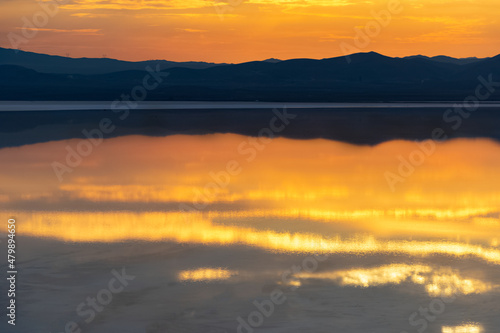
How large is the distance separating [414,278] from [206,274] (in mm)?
2572

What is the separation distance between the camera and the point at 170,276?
32.1ft

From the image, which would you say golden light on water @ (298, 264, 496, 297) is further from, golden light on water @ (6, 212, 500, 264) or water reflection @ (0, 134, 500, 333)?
golden light on water @ (6, 212, 500, 264)

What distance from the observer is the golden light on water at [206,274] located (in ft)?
31.7

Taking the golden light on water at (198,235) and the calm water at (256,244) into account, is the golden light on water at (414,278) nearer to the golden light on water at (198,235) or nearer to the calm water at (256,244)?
the calm water at (256,244)

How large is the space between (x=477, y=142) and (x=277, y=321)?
20.6 m

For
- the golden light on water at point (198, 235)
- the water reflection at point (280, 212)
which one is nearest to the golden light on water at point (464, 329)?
the water reflection at point (280, 212)

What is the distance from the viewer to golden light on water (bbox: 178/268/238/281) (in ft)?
31.7

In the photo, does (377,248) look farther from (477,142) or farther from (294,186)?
(477,142)

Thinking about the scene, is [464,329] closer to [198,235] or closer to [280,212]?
[198,235]

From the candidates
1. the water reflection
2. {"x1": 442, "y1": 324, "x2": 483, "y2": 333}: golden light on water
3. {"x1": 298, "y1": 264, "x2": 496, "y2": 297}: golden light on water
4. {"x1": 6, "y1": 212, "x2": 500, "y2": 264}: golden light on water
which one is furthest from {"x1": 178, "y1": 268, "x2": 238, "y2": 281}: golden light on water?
{"x1": 442, "y1": 324, "x2": 483, "y2": 333}: golden light on water

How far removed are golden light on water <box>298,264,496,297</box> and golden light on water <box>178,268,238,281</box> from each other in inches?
36.6

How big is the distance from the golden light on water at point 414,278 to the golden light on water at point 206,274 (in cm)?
93

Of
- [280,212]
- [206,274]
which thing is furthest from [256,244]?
[280,212]

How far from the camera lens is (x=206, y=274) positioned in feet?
32.3
